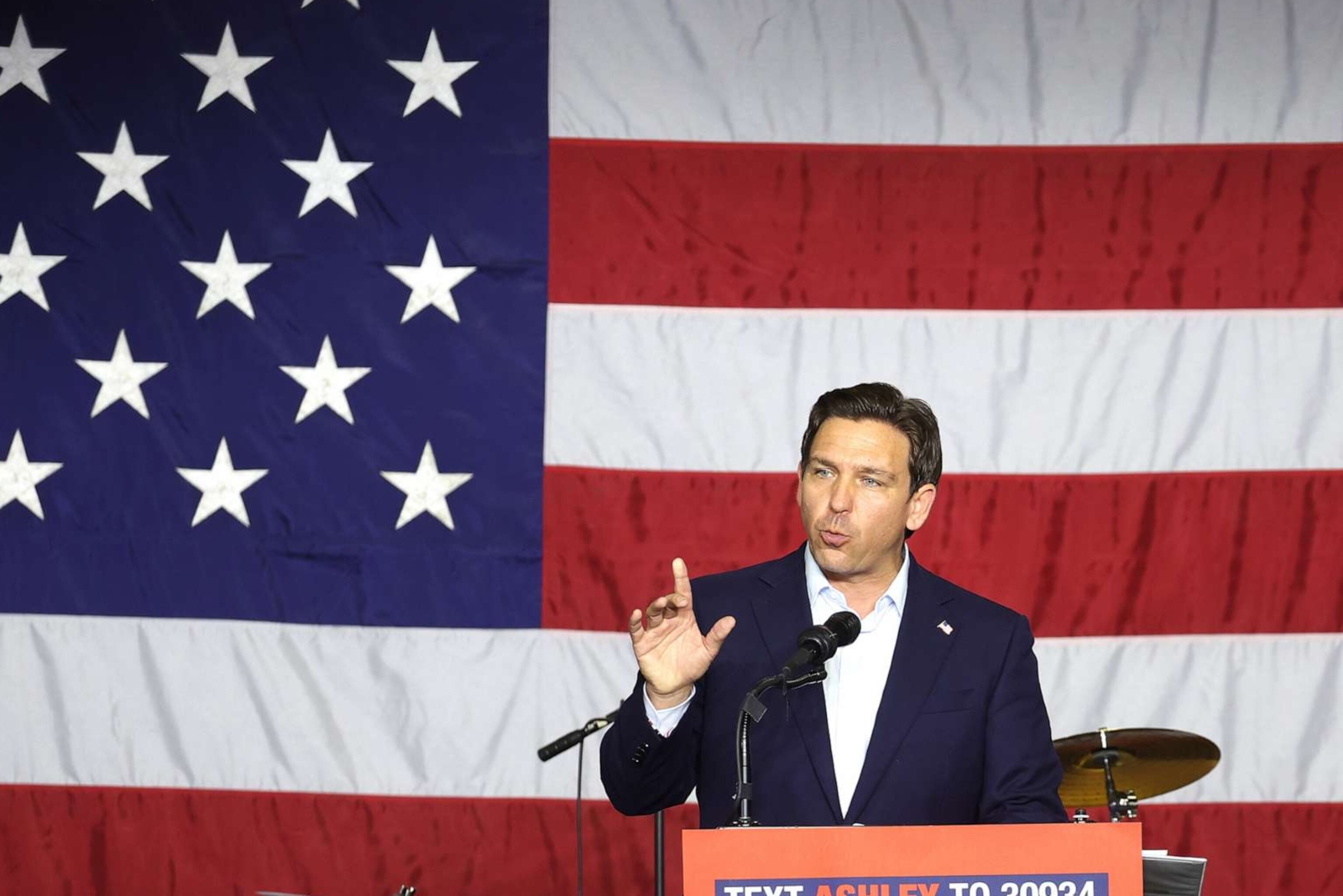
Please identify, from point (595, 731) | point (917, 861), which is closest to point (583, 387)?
point (595, 731)

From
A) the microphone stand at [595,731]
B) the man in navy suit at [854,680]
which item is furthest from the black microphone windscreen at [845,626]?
the microphone stand at [595,731]

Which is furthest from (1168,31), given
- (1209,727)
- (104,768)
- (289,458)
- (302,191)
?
(104,768)

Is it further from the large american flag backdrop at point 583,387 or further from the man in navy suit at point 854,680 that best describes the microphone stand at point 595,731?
the man in navy suit at point 854,680

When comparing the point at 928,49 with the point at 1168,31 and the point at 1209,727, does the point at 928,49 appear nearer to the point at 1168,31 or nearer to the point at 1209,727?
the point at 1168,31

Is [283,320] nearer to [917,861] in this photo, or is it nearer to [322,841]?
[322,841]

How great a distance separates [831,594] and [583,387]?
173cm

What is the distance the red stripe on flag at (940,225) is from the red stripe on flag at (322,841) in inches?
57.6

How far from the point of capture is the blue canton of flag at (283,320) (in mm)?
3855

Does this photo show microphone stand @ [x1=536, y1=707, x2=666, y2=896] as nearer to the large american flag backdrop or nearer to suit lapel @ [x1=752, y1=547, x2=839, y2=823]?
the large american flag backdrop

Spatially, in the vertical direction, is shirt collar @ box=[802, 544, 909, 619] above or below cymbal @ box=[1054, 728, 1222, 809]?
above

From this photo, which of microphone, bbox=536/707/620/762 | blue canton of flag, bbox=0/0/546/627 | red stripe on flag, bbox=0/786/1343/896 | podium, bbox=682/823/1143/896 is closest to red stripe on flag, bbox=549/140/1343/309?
blue canton of flag, bbox=0/0/546/627

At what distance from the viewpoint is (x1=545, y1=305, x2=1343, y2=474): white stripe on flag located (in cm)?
380

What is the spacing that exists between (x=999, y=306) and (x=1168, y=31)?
91 cm

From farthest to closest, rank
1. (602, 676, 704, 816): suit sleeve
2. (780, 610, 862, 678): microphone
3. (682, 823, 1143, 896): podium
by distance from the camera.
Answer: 1. (602, 676, 704, 816): suit sleeve
2. (780, 610, 862, 678): microphone
3. (682, 823, 1143, 896): podium
